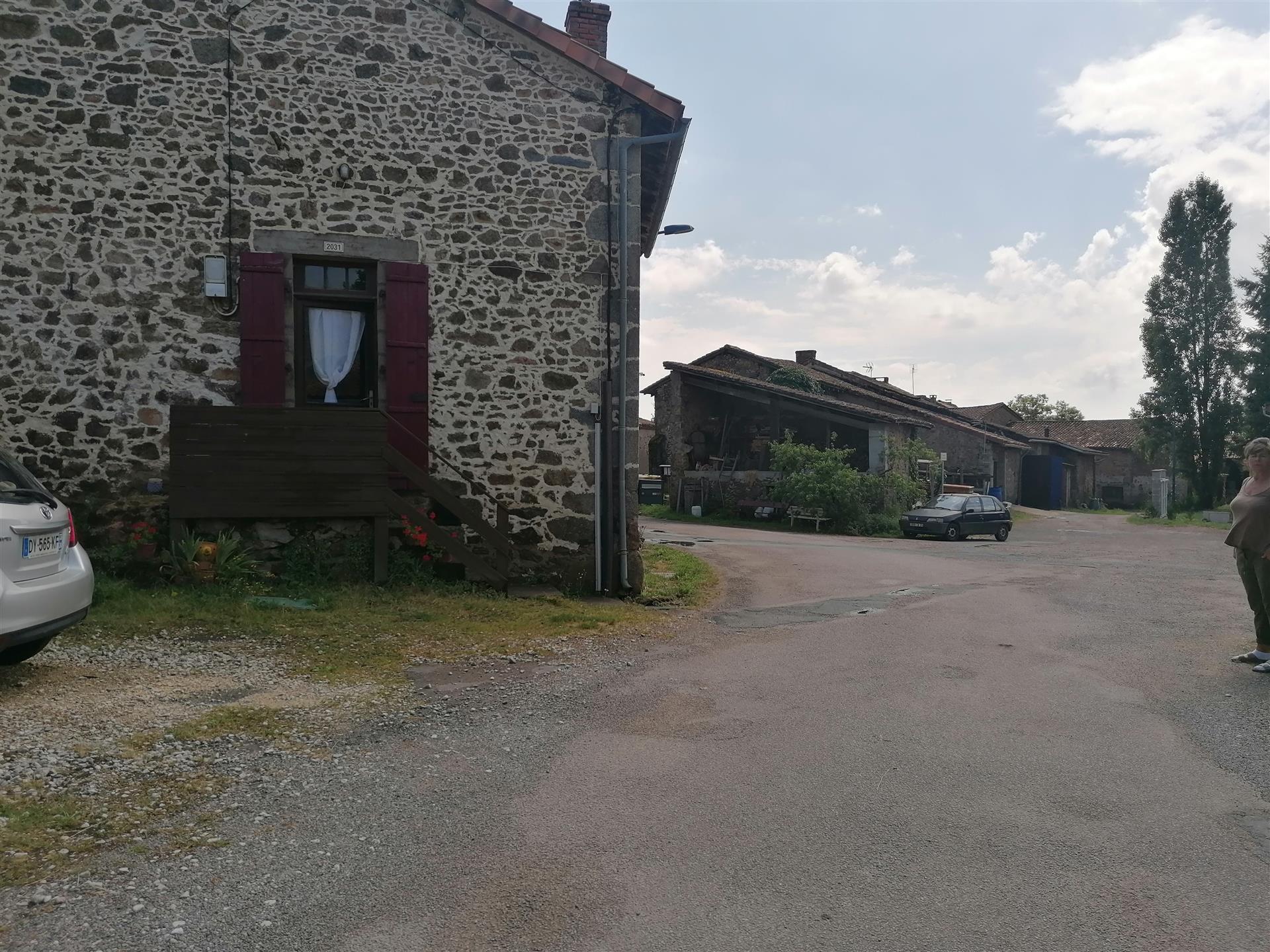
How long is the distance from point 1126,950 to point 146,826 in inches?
143

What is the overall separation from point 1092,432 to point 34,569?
6158 centimetres

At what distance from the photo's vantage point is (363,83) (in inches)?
393

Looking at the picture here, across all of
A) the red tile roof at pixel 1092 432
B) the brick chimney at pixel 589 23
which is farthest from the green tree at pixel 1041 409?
the brick chimney at pixel 589 23

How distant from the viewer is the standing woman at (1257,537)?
22.5ft

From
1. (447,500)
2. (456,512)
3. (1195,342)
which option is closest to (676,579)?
(456,512)

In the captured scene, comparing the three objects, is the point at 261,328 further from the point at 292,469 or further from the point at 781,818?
the point at 781,818

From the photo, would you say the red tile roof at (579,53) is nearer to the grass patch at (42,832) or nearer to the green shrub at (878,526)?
the grass patch at (42,832)

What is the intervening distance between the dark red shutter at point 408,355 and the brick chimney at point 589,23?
4.66 m

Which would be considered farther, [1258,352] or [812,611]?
[1258,352]

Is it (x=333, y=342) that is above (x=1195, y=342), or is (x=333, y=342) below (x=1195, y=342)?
below

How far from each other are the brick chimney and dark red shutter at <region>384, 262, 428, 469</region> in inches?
184

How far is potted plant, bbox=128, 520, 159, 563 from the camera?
9164 mm

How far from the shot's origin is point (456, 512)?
9602mm

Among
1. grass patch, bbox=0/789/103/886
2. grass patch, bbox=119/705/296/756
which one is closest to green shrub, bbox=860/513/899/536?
grass patch, bbox=119/705/296/756
